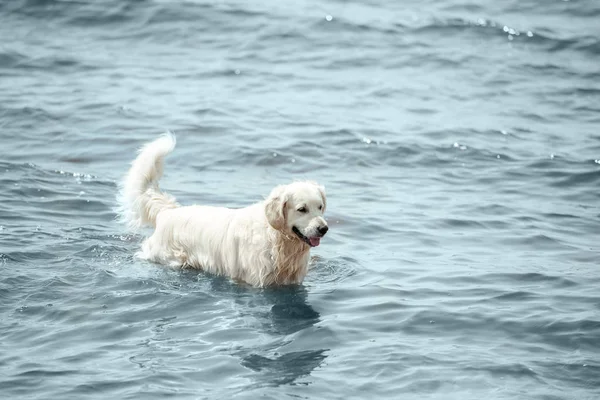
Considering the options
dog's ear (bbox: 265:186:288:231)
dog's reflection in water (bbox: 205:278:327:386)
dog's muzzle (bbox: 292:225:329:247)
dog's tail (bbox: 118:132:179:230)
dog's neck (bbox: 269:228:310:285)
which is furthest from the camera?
dog's tail (bbox: 118:132:179:230)

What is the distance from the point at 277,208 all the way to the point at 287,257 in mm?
540

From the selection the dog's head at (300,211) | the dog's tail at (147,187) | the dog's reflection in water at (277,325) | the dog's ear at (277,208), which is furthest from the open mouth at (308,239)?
the dog's tail at (147,187)

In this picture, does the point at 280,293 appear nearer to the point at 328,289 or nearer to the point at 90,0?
the point at 328,289

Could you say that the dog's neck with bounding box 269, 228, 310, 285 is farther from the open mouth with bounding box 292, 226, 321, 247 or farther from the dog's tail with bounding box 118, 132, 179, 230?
the dog's tail with bounding box 118, 132, 179, 230

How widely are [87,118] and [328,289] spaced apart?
23.7ft

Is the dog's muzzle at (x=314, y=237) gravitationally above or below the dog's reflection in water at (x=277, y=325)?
above

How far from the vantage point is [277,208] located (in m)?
8.48

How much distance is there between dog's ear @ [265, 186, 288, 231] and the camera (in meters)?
8.45

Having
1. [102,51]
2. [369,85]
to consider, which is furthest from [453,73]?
[102,51]

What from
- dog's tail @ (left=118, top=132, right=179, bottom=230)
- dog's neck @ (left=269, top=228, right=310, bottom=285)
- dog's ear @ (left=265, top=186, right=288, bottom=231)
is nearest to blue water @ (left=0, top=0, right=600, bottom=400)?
dog's neck @ (left=269, top=228, right=310, bottom=285)

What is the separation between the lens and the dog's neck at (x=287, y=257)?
870cm

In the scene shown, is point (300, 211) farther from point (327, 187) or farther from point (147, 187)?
point (327, 187)

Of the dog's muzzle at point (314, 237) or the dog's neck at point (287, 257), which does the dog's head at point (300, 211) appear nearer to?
the dog's muzzle at point (314, 237)

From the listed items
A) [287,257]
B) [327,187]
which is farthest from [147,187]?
[327,187]
